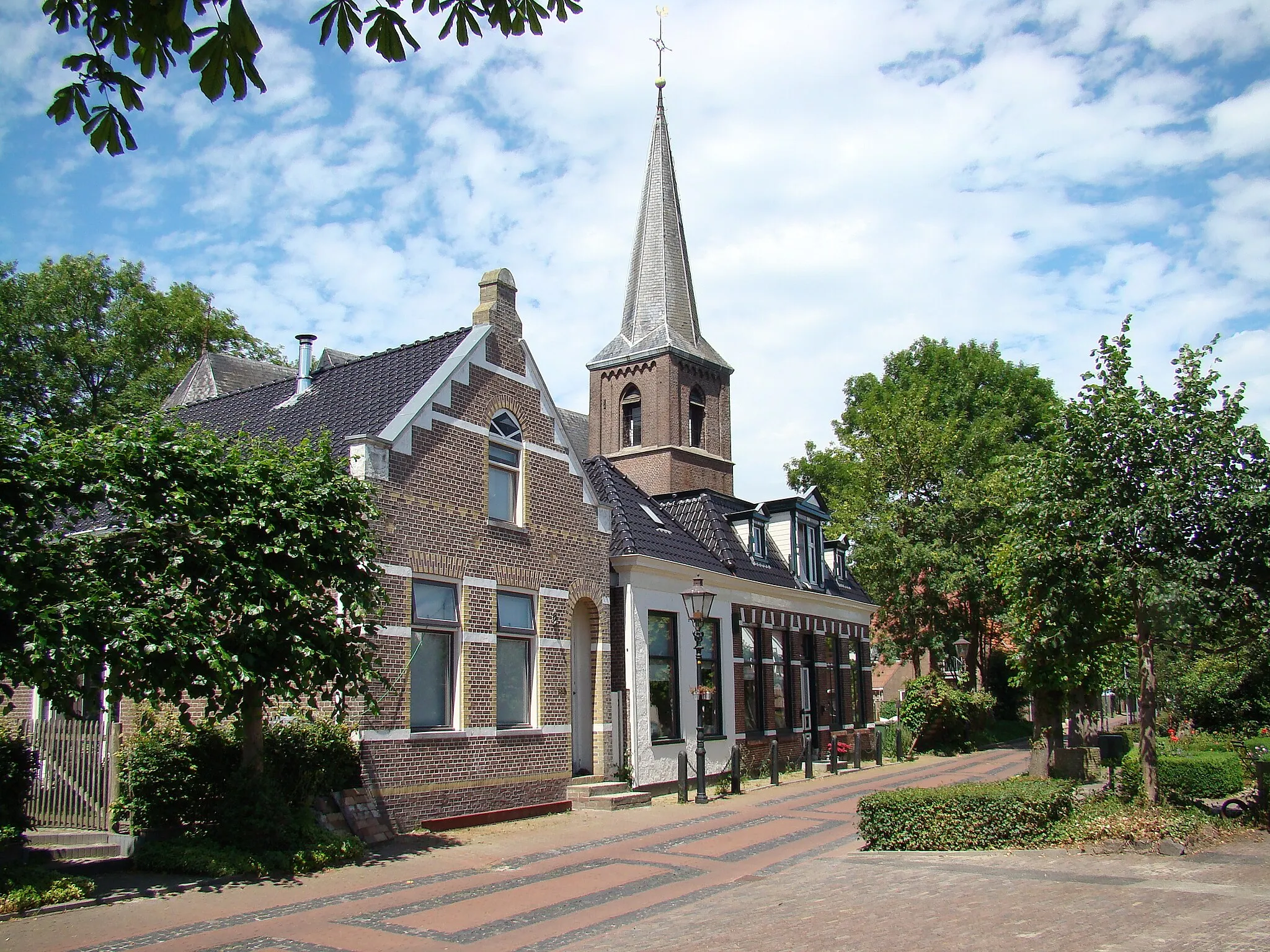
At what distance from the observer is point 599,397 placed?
43375 millimetres

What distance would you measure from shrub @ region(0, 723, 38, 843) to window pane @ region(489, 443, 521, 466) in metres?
7.69

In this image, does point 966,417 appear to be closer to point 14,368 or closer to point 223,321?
point 223,321

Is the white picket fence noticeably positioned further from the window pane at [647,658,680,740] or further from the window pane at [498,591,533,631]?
the window pane at [647,658,680,740]

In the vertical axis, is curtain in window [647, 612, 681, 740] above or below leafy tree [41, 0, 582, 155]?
below

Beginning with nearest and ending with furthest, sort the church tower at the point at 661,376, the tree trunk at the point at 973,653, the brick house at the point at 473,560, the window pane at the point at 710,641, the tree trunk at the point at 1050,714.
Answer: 1. the brick house at the point at 473,560
2. the tree trunk at the point at 1050,714
3. the window pane at the point at 710,641
4. the tree trunk at the point at 973,653
5. the church tower at the point at 661,376

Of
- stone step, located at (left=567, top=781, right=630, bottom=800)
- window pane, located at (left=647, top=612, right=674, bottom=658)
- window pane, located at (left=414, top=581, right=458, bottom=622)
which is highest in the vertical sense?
window pane, located at (left=414, top=581, right=458, bottom=622)

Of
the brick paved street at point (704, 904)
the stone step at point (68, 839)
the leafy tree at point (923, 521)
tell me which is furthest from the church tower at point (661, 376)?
the stone step at point (68, 839)

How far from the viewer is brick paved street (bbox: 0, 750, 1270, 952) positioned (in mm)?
8062

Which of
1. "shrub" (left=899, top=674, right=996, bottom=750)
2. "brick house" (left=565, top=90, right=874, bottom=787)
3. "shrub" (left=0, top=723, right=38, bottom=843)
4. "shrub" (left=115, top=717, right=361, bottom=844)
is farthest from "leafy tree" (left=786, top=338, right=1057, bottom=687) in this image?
"shrub" (left=0, top=723, right=38, bottom=843)

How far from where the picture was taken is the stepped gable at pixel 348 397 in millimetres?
15414

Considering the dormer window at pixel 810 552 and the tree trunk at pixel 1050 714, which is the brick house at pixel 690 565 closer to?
the dormer window at pixel 810 552

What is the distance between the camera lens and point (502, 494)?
1680cm

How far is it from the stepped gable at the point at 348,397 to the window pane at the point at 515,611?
11.6 ft

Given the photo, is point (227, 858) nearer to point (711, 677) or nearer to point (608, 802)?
point (608, 802)
